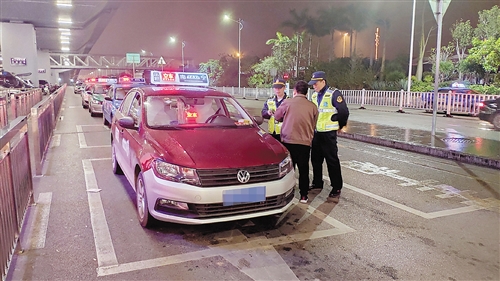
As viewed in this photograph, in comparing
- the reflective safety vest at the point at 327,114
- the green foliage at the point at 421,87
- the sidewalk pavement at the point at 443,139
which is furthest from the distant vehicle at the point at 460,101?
the reflective safety vest at the point at 327,114

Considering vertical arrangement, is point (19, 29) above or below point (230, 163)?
above

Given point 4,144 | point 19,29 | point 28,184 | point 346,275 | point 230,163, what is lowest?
point 346,275

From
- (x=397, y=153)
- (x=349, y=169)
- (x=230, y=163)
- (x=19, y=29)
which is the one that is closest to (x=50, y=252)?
(x=230, y=163)

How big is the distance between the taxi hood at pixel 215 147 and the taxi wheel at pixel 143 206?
0.48 meters

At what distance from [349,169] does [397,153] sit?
2462 millimetres

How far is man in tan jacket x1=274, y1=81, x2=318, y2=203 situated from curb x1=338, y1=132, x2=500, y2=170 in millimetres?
4749

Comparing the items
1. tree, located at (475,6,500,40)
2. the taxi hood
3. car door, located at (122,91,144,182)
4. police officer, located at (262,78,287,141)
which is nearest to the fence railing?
police officer, located at (262,78,287,141)

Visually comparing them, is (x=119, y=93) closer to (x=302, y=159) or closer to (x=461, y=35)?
(x=302, y=159)

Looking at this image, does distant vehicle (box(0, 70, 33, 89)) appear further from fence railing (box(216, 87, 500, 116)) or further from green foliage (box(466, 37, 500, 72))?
green foliage (box(466, 37, 500, 72))

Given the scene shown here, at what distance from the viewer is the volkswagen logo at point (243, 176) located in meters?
4.12

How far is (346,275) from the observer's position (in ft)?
11.6

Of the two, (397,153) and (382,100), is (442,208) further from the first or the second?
(382,100)

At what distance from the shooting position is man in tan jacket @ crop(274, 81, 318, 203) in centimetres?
536

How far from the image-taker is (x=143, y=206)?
4.57 meters
